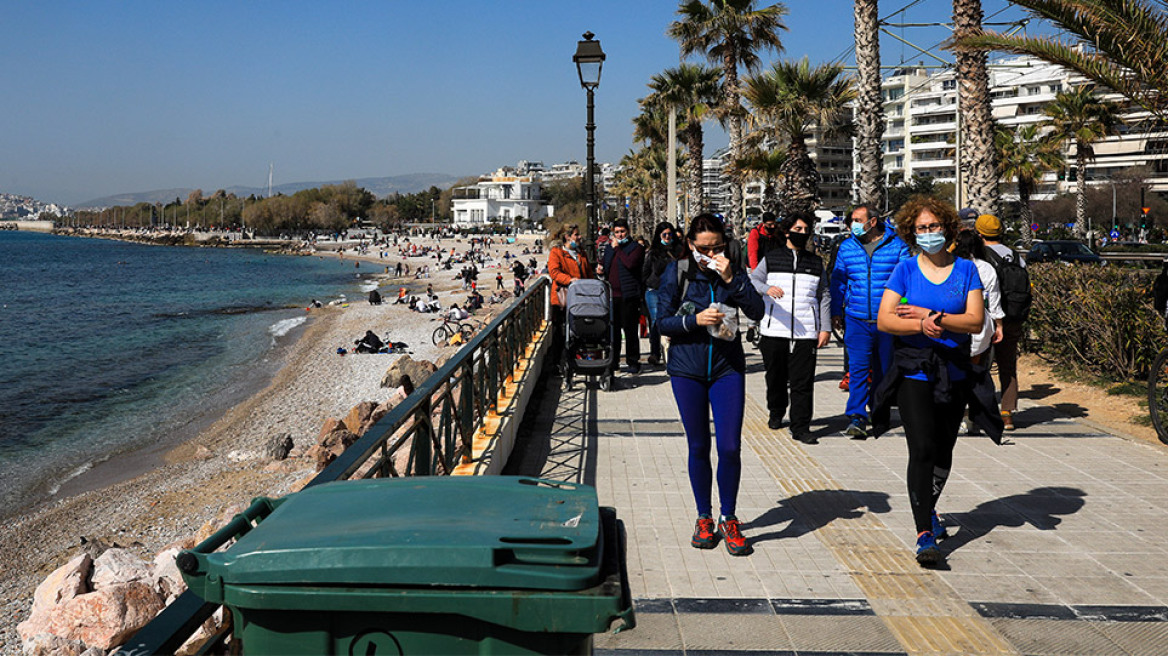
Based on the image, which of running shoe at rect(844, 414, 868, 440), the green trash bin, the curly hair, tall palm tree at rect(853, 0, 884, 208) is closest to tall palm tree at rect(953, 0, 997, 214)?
tall palm tree at rect(853, 0, 884, 208)

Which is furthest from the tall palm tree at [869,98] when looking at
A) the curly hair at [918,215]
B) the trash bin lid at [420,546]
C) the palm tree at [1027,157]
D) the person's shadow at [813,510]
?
the palm tree at [1027,157]

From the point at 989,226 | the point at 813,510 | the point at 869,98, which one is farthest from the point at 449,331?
the point at 813,510

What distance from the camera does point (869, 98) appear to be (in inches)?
655

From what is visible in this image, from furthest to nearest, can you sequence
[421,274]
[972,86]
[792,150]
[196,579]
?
1. [421,274]
2. [792,150]
3. [972,86]
4. [196,579]

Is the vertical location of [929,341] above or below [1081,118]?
below

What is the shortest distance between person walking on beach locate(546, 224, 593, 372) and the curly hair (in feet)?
17.9

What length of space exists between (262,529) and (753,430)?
6.56 meters

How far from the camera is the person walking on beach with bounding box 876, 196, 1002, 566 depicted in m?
4.71

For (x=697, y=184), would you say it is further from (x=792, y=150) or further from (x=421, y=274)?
(x=421, y=274)

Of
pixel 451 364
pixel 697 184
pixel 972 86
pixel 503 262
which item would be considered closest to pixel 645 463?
pixel 451 364

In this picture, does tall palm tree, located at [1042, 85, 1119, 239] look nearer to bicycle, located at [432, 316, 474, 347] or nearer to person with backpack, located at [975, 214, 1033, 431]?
bicycle, located at [432, 316, 474, 347]

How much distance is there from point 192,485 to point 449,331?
1488 centimetres

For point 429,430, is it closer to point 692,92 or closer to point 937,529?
point 937,529

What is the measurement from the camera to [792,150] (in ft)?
77.7
